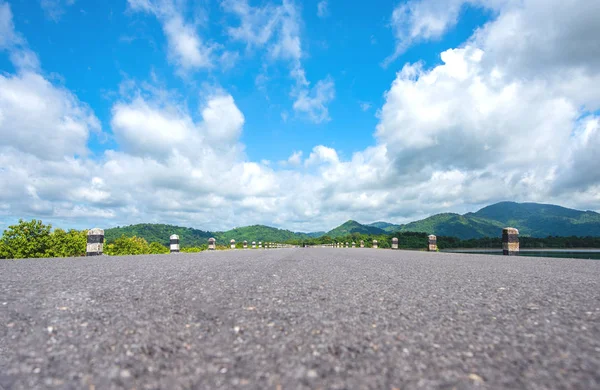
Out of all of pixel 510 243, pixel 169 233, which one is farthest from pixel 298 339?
pixel 169 233

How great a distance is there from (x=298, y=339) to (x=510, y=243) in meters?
14.0

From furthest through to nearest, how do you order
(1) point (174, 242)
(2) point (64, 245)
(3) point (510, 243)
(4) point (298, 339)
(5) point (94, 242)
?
(1) point (174, 242)
(2) point (64, 245)
(5) point (94, 242)
(3) point (510, 243)
(4) point (298, 339)

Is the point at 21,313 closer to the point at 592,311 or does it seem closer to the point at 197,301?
the point at 197,301

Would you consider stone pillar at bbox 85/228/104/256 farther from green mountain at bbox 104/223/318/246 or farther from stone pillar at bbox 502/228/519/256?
green mountain at bbox 104/223/318/246

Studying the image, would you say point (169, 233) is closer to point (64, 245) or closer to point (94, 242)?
point (64, 245)

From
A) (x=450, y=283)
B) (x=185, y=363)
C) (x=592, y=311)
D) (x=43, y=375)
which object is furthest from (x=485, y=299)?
(x=43, y=375)

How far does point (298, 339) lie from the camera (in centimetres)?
206

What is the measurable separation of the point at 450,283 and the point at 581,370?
291cm

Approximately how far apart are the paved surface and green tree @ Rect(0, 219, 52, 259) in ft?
45.8

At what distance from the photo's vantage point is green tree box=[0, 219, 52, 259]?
44.1ft

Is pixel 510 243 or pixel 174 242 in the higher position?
pixel 510 243

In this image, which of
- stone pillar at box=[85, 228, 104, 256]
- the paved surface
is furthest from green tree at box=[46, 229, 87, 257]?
the paved surface

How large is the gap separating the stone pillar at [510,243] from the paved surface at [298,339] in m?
10.6

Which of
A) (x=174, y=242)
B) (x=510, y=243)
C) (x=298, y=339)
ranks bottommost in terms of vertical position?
(x=298, y=339)
